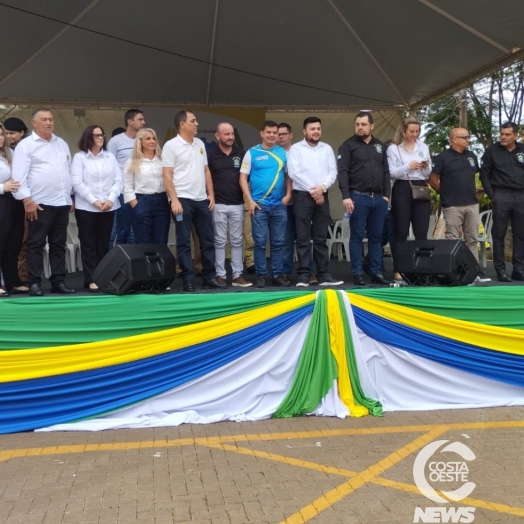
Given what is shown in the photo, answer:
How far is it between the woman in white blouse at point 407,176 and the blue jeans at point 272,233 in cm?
113

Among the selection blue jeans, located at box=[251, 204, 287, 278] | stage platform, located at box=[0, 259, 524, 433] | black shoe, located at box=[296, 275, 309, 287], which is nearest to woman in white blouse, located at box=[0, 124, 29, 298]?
stage platform, located at box=[0, 259, 524, 433]

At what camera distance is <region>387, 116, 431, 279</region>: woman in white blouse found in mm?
5773

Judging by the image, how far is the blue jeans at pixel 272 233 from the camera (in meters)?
5.42

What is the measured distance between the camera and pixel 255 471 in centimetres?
355

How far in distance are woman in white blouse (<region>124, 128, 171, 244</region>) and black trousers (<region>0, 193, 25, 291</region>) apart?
88 centimetres

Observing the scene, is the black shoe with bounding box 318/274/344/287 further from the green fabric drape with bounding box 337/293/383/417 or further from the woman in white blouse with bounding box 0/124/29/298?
the woman in white blouse with bounding box 0/124/29/298

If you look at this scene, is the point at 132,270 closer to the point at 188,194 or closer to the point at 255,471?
the point at 188,194

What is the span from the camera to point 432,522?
2.91 m

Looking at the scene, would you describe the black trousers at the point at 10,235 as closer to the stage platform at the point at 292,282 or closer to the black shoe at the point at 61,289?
the stage platform at the point at 292,282

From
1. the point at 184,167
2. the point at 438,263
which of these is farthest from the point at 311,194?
the point at 438,263

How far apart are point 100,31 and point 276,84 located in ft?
8.75

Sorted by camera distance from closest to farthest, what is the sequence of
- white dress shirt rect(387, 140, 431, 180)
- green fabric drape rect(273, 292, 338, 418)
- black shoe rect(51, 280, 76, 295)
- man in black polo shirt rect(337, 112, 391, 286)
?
green fabric drape rect(273, 292, 338, 418) < black shoe rect(51, 280, 76, 295) < man in black polo shirt rect(337, 112, 391, 286) < white dress shirt rect(387, 140, 431, 180)

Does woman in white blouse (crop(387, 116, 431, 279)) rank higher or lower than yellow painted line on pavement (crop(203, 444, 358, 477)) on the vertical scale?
higher

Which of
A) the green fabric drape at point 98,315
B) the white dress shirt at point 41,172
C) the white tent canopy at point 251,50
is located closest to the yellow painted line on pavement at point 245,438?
the green fabric drape at point 98,315
